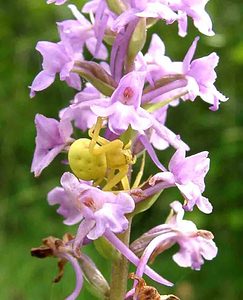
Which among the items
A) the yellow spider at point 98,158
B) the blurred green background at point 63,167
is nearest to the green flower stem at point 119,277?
the yellow spider at point 98,158

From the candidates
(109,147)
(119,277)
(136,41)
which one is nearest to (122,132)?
(109,147)

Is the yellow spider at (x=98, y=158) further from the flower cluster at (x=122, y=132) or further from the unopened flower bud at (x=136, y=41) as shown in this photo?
the unopened flower bud at (x=136, y=41)

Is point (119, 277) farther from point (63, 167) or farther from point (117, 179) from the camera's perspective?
point (63, 167)

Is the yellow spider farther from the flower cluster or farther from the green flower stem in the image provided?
the green flower stem

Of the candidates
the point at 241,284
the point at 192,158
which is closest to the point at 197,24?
the point at 192,158

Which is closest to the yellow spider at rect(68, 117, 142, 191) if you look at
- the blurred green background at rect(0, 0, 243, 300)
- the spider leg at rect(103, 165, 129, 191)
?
the spider leg at rect(103, 165, 129, 191)

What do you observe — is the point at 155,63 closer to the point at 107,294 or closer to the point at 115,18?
the point at 115,18

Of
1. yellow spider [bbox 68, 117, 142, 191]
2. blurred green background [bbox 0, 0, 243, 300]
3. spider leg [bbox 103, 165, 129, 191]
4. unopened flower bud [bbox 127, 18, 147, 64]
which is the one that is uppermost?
unopened flower bud [bbox 127, 18, 147, 64]
